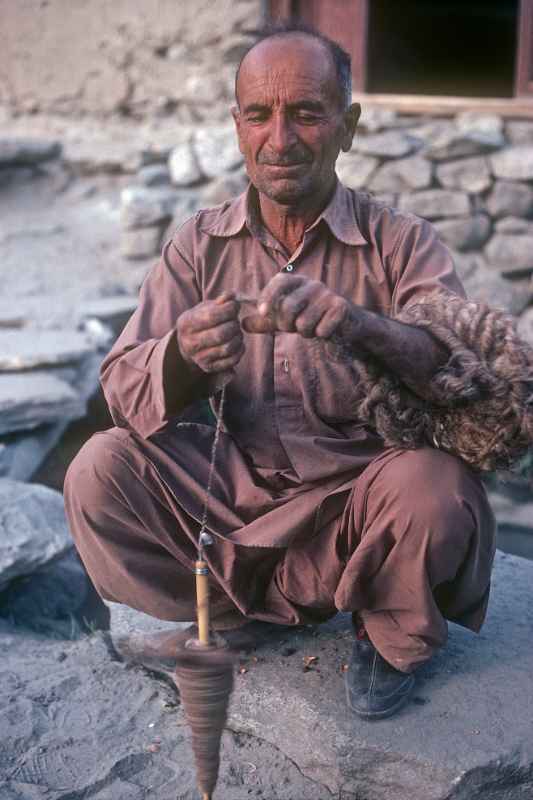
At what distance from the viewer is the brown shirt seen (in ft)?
8.84

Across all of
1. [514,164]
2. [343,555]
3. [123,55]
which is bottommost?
[514,164]

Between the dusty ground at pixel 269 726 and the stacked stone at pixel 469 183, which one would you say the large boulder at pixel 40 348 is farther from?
the stacked stone at pixel 469 183

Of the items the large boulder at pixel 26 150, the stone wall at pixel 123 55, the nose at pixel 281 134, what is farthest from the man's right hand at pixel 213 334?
the large boulder at pixel 26 150

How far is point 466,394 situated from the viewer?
2387mm

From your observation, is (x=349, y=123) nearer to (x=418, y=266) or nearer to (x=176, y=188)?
(x=418, y=266)

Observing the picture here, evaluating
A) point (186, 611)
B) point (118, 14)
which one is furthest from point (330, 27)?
Answer: point (186, 611)

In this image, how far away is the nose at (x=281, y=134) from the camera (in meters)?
2.60

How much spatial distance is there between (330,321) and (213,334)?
10.8 inches

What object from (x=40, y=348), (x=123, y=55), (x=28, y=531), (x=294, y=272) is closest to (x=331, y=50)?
(x=294, y=272)

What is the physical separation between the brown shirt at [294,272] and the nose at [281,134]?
233mm

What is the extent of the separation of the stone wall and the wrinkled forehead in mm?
4650

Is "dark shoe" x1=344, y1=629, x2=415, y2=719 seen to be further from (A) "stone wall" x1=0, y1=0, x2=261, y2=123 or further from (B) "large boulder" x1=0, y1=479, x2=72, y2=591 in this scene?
(A) "stone wall" x1=0, y1=0, x2=261, y2=123

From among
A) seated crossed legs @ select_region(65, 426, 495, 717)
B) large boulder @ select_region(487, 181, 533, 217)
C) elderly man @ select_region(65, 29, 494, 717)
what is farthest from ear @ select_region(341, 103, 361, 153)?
large boulder @ select_region(487, 181, 533, 217)

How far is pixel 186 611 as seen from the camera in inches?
111
